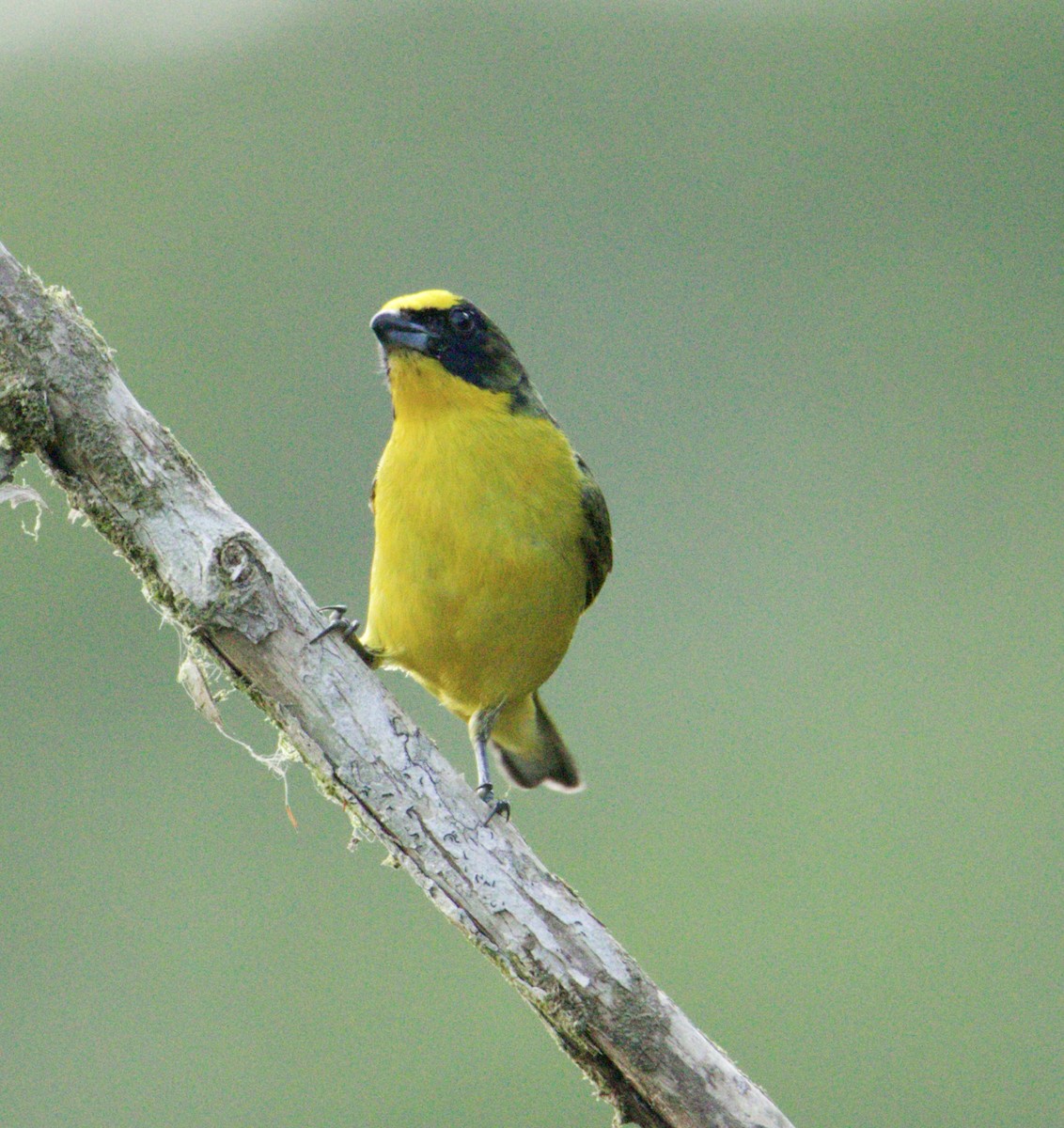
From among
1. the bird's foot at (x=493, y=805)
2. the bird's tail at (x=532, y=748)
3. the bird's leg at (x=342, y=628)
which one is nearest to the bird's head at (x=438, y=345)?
the bird's leg at (x=342, y=628)

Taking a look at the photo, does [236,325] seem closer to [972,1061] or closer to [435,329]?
[972,1061]

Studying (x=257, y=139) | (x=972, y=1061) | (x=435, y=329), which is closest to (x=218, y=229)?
(x=257, y=139)

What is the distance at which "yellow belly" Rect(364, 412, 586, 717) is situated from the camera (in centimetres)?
488

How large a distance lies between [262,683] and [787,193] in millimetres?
20059

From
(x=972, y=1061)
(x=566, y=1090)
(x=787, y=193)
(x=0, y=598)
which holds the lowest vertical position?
(x=972, y=1061)

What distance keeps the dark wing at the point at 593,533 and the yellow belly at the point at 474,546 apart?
0.17 feet

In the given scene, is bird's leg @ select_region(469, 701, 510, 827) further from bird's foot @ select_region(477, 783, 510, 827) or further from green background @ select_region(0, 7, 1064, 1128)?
green background @ select_region(0, 7, 1064, 1128)

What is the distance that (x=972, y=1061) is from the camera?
15.6m

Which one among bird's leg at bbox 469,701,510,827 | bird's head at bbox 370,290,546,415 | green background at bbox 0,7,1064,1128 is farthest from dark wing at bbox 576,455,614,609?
green background at bbox 0,7,1064,1128

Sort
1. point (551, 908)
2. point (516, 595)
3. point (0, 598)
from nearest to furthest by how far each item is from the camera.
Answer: point (551, 908) → point (516, 595) → point (0, 598)

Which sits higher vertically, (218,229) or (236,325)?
(218,229)

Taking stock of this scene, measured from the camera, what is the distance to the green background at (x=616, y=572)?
16266mm

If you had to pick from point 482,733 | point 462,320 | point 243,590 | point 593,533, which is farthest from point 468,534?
point 243,590

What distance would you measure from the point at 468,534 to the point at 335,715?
3.47 feet
